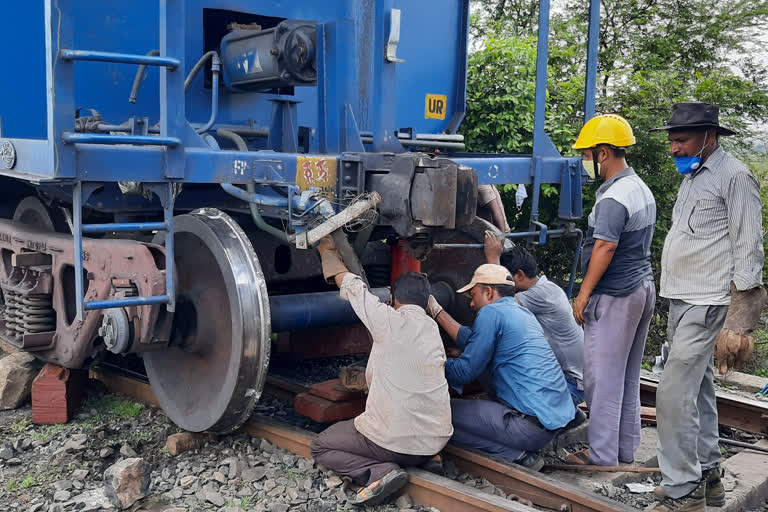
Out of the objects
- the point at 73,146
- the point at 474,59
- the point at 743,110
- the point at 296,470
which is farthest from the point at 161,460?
the point at 743,110

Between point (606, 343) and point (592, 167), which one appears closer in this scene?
point (606, 343)

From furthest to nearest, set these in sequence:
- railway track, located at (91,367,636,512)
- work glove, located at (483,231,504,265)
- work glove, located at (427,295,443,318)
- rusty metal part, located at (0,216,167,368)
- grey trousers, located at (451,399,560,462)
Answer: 1. work glove, located at (483,231,504,265)
2. work glove, located at (427,295,443,318)
3. grey trousers, located at (451,399,560,462)
4. rusty metal part, located at (0,216,167,368)
5. railway track, located at (91,367,636,512)

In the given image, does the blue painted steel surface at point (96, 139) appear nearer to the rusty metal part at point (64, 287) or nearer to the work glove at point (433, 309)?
the rusty metal part at point (64, 287)

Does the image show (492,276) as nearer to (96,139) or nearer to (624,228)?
(624,228)

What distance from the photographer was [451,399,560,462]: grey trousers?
4.14 meters

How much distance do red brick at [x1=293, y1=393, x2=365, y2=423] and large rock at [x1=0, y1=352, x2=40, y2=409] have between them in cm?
175

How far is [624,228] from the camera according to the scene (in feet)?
13.7

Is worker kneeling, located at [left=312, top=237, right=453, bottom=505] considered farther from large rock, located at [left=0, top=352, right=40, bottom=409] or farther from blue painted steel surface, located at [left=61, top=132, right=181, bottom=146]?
large rock, located at [left=0, top=352, right=40, bottom=409]

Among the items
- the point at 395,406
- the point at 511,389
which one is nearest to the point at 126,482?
the point at 395,406

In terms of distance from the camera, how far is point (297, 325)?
4.59 m

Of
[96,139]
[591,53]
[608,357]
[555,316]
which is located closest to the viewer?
[96,139]

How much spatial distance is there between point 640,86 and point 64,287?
628 cm

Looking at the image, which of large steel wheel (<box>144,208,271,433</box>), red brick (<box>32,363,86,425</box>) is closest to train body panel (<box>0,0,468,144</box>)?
large steel wheel (<box>144,208,271,433</box>)

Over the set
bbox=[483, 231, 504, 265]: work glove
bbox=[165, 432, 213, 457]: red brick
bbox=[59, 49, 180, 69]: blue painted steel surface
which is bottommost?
bbox=[165, 432, 213, 457]: red brick
